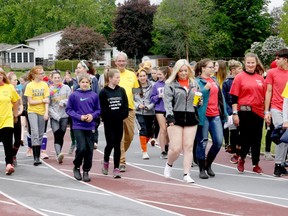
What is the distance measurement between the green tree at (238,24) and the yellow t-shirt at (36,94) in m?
65.7

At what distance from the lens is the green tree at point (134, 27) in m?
83.8

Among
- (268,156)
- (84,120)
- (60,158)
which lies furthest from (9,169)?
(268,156)

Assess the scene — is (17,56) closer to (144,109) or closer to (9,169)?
(144,109)

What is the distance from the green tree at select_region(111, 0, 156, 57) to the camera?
275 ft

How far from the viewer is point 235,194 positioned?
27.8ft

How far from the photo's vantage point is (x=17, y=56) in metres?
87.6

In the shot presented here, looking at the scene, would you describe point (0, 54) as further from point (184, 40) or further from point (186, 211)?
point (186, 211)

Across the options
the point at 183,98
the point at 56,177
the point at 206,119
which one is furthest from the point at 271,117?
the point at 56,177

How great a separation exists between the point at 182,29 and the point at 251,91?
70.5 meters

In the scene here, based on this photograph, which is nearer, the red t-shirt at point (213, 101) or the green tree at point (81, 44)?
the red t-shirt at point (213, 101)

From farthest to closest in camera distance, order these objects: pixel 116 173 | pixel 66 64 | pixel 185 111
Result: pixel 66 64
pixel 116 173
pixel 185 111

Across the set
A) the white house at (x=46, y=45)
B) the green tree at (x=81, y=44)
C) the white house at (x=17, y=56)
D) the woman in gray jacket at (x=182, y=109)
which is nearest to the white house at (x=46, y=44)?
the white house at (x=46, y=45)

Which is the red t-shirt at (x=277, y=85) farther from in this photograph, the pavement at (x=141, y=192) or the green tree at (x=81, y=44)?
the green tree at (x=81, y=44)

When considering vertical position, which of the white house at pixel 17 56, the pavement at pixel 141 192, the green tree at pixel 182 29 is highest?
the green tree at pixel 182 29
